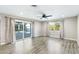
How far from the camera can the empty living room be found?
16.7ft

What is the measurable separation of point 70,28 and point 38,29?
4839 millimetres

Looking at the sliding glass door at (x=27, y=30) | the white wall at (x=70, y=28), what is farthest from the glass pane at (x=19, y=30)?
the white wall at (x=70, y=28)

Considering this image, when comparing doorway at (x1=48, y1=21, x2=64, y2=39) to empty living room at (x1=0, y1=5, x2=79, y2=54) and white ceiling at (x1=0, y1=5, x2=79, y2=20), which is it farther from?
white ceiling at (x1=0, y1=5, x2=79, y2=20)

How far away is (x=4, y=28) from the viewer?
712cm

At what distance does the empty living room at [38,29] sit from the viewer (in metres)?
5.09

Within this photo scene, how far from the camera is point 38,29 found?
503 inches

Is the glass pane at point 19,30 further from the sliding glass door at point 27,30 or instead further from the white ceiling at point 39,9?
the white ceiling at point 39,9

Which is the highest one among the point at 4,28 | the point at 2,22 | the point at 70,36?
the point at 2,22

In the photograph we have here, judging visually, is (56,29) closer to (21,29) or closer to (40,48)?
(21,29)

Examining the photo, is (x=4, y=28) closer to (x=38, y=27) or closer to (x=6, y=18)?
(x=6, y=18)

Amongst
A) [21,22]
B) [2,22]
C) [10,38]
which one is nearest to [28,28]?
[21,22]
